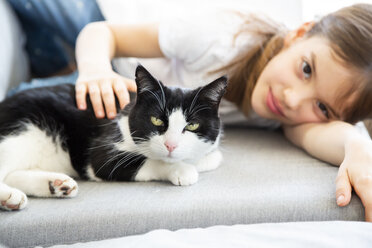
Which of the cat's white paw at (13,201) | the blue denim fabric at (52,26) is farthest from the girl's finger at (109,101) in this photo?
the blue denim fabric at (52,26)

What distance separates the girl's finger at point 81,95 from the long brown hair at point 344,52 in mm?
608

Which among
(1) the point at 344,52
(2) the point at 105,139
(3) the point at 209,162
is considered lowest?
(3) the point at 209,162

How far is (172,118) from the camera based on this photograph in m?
0.88

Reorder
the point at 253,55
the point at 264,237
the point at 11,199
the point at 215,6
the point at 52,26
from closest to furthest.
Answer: the point at 264,237 → the point at 11,199 → the point at 253,55 → the point at 52,26 → the point at 215,6

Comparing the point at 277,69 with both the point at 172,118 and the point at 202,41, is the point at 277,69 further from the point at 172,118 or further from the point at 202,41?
the point at 172,118

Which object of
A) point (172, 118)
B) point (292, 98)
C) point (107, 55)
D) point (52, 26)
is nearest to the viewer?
point (172, 118)

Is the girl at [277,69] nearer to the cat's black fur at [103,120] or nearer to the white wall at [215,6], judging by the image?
the cat's black fur at [103,120]

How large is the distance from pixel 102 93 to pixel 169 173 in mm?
351

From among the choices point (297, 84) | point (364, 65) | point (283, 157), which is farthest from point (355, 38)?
point (283, 157)

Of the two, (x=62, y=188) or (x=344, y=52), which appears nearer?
(x=62, y=188)

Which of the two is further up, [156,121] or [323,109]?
[156,121]

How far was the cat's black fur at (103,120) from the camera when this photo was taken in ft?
2.94

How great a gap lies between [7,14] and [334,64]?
4.26 ft

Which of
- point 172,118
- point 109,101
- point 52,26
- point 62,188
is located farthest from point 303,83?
point 52,26
